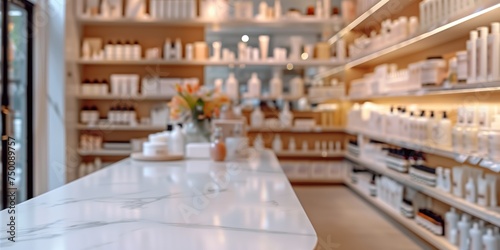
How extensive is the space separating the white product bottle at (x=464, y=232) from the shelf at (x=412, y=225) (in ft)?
0.33

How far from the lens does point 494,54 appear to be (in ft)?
8.59

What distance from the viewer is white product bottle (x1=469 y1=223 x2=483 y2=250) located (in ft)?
9.29

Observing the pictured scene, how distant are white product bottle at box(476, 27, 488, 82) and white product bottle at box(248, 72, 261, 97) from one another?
10.6 feet

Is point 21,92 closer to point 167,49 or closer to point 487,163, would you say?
point 167,49

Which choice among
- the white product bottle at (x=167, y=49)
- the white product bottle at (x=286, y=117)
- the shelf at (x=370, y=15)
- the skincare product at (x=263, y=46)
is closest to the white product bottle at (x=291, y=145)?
the white product bottle at (x=286, y=117)

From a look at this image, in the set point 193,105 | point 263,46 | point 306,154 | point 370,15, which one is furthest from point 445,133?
point 263,46

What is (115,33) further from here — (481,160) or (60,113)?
(481,160)

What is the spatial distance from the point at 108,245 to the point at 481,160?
87.7 inches

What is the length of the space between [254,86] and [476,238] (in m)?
3.38

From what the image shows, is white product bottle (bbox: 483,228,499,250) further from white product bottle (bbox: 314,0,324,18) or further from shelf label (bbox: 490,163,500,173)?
white product bottle (bbox: 314,0,324,18)

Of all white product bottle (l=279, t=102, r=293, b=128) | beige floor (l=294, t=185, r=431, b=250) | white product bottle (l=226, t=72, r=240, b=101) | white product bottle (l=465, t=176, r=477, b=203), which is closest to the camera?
→ white product bottle (l=465, t=176, r=477, b=203)

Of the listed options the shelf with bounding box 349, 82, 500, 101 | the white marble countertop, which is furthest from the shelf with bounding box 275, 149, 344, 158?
the white marble countertop

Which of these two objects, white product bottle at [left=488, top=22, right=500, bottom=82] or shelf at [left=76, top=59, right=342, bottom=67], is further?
shelf at [left=76, top=59, right=342, bottom=67]

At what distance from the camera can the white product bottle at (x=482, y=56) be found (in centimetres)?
271
